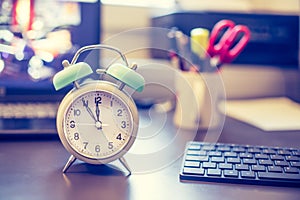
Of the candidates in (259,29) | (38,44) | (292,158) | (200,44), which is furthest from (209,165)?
(259,29)

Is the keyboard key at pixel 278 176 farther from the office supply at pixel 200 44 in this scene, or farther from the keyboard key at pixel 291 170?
the office supply at pixel 200 44

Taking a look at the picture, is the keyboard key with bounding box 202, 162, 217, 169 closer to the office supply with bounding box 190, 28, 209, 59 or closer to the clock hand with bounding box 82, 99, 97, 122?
the clock hand with bounding box 82, 99, 97, 122

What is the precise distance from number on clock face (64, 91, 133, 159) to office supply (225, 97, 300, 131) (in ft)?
1.32

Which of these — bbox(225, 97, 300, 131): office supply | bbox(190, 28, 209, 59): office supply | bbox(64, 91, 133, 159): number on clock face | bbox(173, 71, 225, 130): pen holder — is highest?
bbox(190, 28, 209, 59): office supply

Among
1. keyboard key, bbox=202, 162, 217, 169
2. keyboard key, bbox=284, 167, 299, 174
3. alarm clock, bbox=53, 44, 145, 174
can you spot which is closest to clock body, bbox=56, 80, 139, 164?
alarm clock, bbox=53, 44, 145, 174

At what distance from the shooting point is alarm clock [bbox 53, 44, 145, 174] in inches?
22.6

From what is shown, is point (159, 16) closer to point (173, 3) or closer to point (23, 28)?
point (173, 3)

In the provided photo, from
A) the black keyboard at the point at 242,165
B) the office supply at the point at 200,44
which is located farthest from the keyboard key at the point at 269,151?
the office supply at the point at 200,44

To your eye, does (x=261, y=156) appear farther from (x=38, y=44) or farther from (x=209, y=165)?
(x=38, y=44)

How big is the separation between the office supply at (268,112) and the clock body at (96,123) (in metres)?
0.40

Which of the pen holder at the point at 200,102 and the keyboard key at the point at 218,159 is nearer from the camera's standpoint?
the keyboard key at the point at 218,159

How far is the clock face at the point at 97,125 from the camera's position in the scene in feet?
1.89

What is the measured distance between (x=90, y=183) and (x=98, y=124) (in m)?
0.08

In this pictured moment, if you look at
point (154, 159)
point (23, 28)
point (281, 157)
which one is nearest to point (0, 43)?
point (23, 28)
